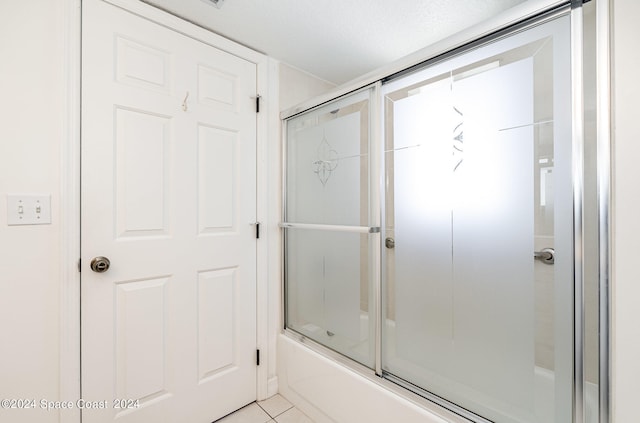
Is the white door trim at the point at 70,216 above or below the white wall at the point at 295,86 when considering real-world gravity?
below

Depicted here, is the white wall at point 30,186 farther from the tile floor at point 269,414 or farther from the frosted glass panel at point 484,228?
the frosted glass panel at point 484,228

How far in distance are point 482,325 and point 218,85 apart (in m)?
1.81

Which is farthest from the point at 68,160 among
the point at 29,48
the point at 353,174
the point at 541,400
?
the point at 541,400

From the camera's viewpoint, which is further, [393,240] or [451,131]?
[393,240]

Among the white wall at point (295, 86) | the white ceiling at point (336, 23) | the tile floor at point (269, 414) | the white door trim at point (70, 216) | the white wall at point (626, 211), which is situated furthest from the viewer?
the white wall at point (295, 86)

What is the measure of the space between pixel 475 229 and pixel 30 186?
5.90ft

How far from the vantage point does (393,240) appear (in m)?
1.40

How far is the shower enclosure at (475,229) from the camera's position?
0.93 m

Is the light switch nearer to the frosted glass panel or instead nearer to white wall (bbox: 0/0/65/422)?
white wall (bbox: 0/0/65/422)

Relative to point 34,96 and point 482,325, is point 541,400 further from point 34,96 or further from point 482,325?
point 34,96

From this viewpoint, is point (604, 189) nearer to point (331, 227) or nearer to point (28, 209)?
point (331, 227)

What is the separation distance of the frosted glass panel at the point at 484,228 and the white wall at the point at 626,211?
0.36 feet

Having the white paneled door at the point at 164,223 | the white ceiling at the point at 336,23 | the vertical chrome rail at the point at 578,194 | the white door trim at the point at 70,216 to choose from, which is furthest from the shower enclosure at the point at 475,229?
the white door trim at the point at 70,216

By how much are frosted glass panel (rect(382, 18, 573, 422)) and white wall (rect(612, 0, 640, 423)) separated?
110 mm
